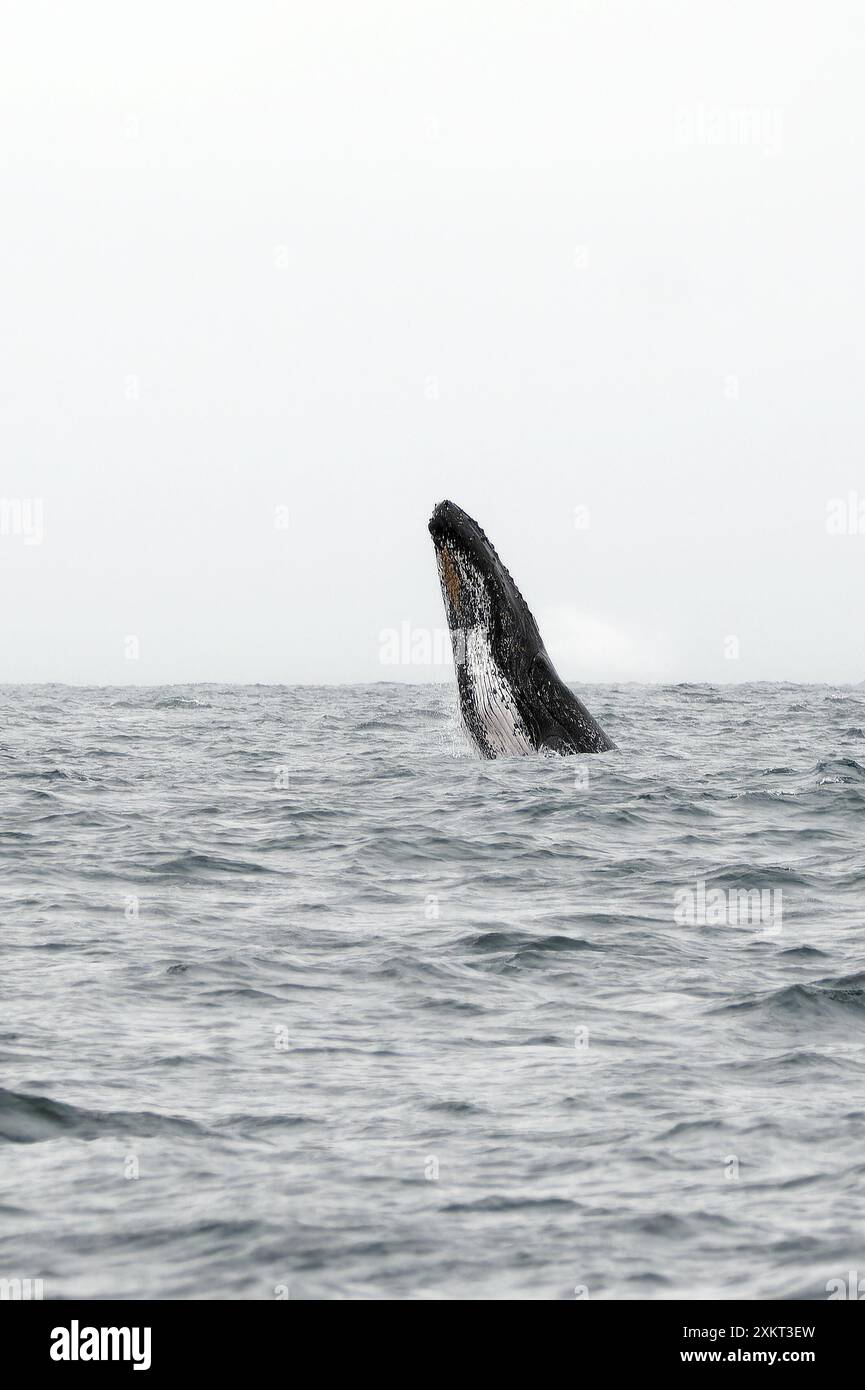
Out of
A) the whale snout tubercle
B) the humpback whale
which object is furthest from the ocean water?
the whale snout tubercle

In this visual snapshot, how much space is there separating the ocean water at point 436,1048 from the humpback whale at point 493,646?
96 centimetres

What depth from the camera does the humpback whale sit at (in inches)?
675

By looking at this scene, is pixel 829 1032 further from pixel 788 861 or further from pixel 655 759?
pixel 655 759

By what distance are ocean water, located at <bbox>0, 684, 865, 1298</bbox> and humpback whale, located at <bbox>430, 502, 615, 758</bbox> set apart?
0.96 metres

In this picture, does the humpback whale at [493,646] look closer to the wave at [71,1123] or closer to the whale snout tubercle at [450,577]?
the whale snout tubercle at [450,577]

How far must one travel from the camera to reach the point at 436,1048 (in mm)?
8086

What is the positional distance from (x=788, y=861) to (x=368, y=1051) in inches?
282

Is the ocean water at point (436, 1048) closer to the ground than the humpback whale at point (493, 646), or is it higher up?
closer to the ground

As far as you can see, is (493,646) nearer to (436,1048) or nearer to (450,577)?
(450,577)

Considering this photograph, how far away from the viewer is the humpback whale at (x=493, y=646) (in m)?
17.2

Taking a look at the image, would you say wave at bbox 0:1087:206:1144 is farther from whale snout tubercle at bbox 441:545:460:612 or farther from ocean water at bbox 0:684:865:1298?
whale snout tubercle at bbox 441:545:460:612

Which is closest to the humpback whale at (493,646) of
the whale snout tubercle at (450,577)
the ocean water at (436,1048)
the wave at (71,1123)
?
the whale snout tubercle at (450,577)
